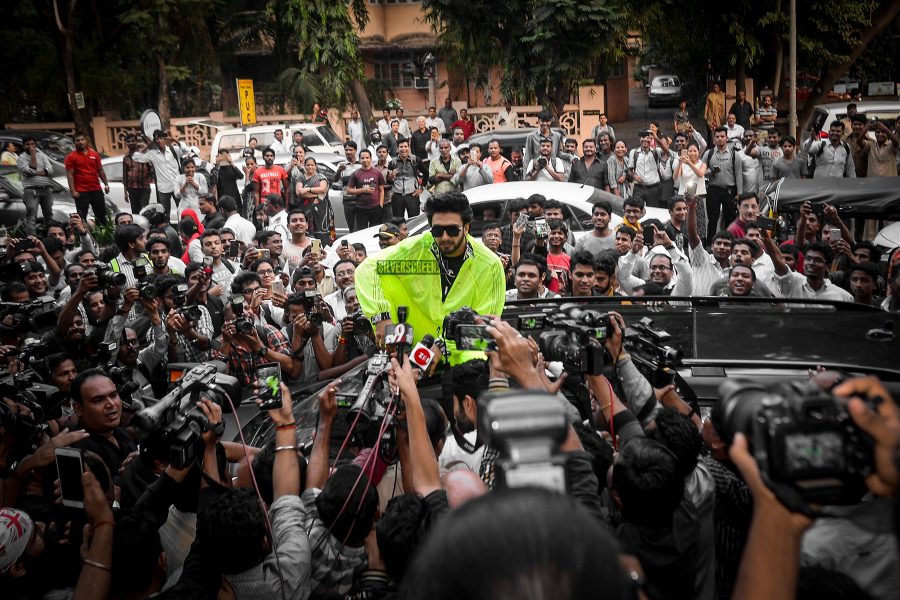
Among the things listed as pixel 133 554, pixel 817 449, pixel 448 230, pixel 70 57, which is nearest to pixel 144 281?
pixel 448 230

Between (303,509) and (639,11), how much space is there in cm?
1827

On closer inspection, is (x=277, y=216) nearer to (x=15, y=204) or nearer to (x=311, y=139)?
(x=15, y=204)

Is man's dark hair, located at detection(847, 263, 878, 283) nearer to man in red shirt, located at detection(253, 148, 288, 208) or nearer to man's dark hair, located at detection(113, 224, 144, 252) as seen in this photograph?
man's dark hair, located at detection(113, 224, 144, 252)

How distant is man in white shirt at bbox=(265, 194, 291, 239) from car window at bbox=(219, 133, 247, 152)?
20.8 ft

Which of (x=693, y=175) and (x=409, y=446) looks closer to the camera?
(x=409, y=446)

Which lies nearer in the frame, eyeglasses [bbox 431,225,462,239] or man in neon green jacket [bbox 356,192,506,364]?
eyeglasses [bbox 431,225,462,239]

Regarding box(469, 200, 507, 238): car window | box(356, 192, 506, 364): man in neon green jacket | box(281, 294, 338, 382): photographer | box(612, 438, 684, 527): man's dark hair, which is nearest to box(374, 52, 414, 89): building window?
box(469, 200, 507, 238): car window

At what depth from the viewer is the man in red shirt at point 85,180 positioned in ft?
44.9

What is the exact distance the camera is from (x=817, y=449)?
5.67 feet

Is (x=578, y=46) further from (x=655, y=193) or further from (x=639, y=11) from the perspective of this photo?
(x=655, y=193)

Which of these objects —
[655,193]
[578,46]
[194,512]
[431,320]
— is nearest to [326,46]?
[578,46]

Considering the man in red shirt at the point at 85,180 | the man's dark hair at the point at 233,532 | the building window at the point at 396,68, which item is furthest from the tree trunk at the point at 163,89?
the man's dark hair at the point at 233,532

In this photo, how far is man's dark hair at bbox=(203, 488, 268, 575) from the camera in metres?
2.84

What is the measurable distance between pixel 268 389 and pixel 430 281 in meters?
1.81
